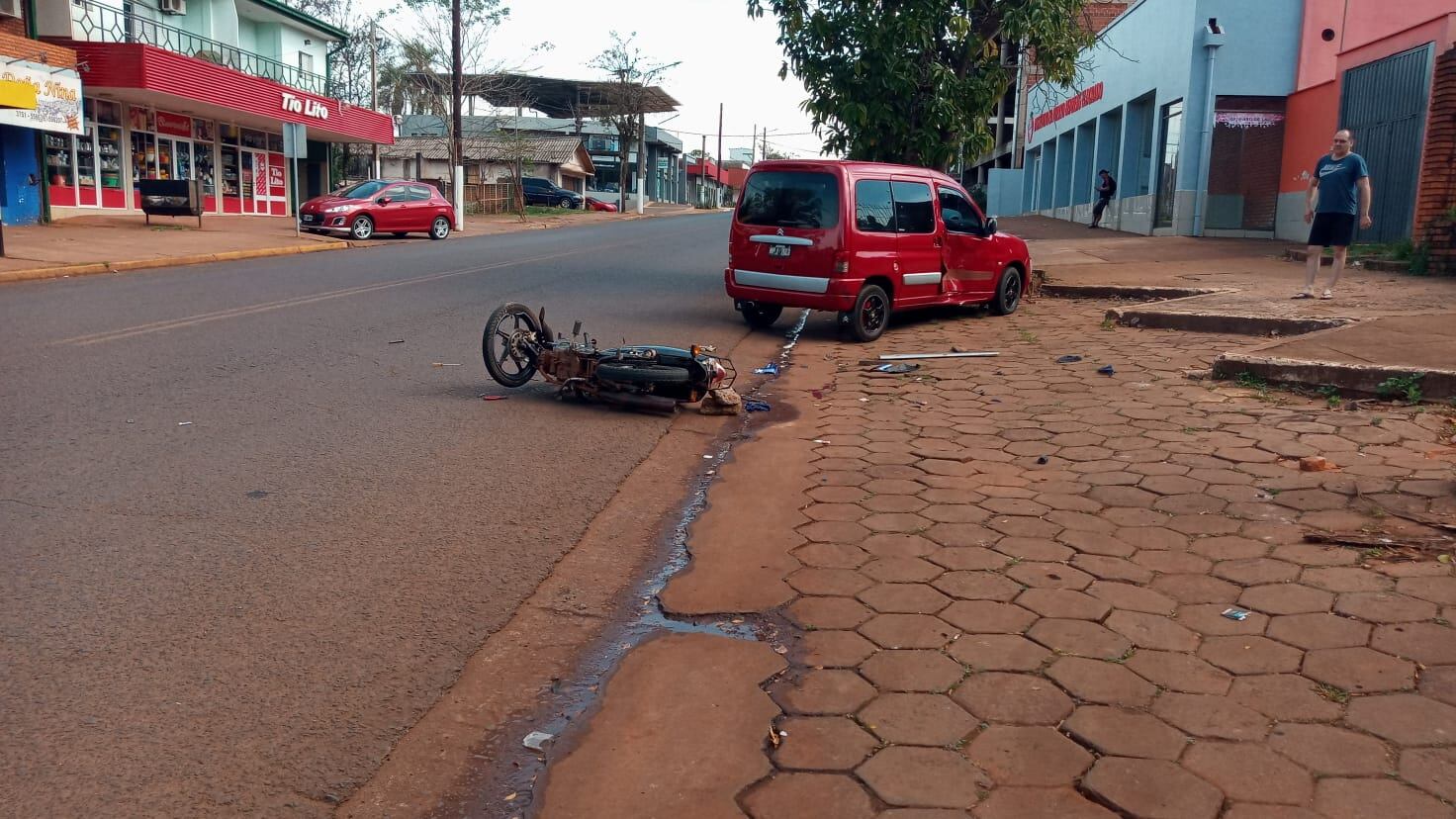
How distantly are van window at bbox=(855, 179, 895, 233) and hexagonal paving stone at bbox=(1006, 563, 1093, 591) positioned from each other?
6786 mm

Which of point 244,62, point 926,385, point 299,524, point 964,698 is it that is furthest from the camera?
point 244,62

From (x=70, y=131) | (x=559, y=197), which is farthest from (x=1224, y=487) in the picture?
(x=559, y=197)

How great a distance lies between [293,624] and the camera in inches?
150

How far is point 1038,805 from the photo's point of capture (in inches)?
110

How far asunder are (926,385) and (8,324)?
8401 millimetres

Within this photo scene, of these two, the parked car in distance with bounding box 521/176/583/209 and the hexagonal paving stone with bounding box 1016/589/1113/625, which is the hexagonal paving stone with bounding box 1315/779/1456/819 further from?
the parked car in distance with bounding box 521/176/583/209

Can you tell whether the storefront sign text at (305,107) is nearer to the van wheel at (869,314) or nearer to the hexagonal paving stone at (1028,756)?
the van wheel at (869,314)

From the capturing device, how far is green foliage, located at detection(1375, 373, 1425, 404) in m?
7.00

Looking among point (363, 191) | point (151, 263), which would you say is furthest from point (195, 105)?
point (151, 263)

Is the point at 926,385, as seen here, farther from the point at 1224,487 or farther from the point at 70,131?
the point at 70,131

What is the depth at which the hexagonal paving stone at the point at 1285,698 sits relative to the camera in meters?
3.21

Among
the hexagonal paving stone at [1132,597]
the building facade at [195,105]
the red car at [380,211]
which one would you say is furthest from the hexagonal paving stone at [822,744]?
the building facade at [195,105]

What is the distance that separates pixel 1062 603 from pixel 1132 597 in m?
0.28

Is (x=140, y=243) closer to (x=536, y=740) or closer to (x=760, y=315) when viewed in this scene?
(x=760, y=315)
